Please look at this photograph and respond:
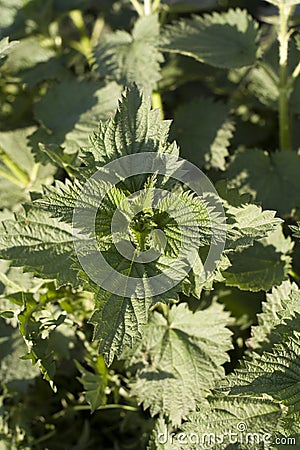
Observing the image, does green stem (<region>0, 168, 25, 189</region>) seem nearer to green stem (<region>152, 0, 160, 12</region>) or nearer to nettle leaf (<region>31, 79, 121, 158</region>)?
nettle leaf (<region>31, 79, 121, 158</region>)

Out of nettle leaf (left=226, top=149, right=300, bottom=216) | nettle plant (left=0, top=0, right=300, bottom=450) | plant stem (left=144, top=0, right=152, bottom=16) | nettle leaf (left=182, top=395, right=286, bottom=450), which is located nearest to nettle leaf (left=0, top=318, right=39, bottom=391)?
nettle plant (left=0, top=0, right=300, bottom=450)

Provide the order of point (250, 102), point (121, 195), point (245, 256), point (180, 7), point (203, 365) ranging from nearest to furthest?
1. point (121, 195)
2. point (203, 365)
3. point (245, 256)
4. point (180, 7)
5. point (250, 102)

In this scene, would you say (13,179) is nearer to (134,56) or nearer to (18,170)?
(18,170)

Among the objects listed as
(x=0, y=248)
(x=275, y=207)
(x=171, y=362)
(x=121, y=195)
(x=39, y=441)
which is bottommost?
(x=39, y=441)

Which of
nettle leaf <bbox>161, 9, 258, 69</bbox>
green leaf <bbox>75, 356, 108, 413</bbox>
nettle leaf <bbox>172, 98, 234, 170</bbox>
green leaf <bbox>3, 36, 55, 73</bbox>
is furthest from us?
green leaf <bbox>3, 36, 55, 73</bbox>

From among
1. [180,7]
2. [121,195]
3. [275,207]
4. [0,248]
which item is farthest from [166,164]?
[180,7]

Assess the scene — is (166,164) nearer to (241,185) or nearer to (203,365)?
(203,365)
